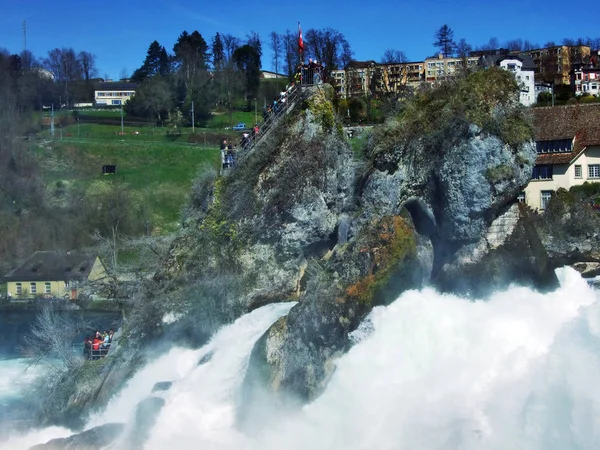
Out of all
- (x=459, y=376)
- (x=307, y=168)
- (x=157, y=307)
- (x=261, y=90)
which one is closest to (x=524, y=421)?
(x=459, y=376)

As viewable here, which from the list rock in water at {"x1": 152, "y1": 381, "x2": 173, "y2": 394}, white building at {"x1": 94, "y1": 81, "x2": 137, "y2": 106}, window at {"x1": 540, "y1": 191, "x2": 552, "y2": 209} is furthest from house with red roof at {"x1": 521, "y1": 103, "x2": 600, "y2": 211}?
white building at {"x1": 94, "y1": 81, "x2": 137, "y2": 106}

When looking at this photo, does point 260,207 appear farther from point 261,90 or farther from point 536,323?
point 261,90

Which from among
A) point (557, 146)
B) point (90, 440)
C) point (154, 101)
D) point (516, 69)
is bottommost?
point (90, 440)

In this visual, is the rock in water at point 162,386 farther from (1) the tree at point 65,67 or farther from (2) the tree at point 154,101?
(1) the tree at point 65,67

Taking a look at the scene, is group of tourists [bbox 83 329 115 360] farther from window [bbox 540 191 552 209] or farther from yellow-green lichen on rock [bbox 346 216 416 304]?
window [bbox 540 191 552 209]

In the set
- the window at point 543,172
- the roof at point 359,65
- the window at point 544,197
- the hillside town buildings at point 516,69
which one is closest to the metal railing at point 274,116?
the window at point 544,197

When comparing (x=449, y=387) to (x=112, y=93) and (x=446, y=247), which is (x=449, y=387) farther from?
(x=112, y=93)

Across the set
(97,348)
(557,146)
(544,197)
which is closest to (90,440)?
(97,348)
